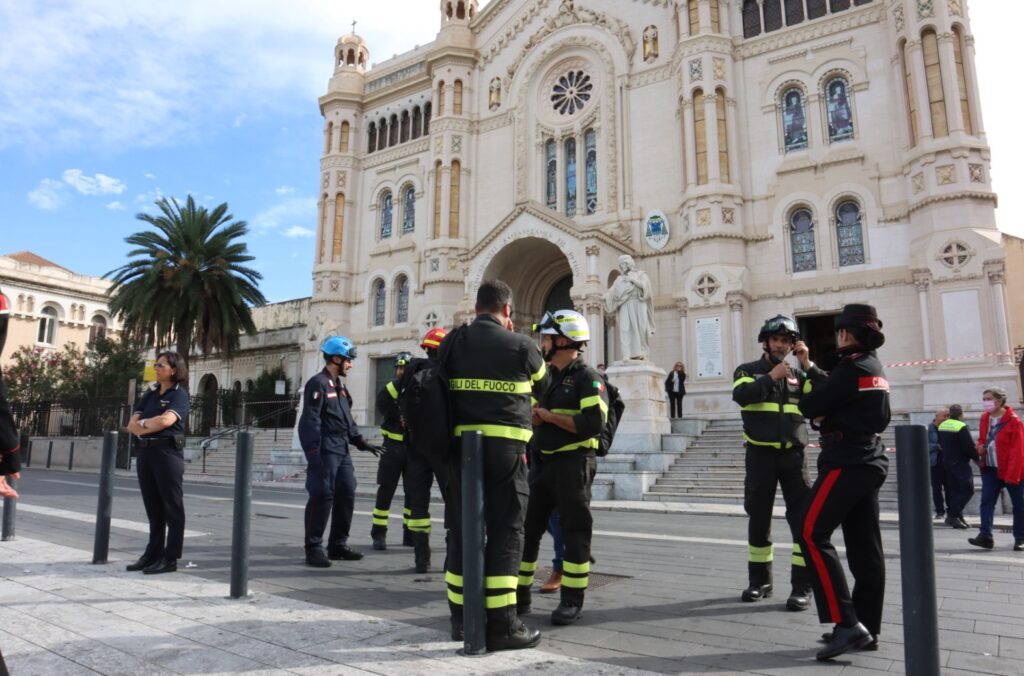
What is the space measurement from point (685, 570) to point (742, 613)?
1.54m

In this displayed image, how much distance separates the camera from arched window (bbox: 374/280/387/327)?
99.0 feet

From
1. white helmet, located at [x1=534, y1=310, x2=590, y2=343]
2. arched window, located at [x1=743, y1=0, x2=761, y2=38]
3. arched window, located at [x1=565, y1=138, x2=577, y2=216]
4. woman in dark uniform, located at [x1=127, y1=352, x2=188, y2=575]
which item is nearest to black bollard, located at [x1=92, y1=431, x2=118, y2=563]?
woman in dark uniform, located at [x1=127, y1=352, x2=188, y2=575]

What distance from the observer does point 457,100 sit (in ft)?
94.8

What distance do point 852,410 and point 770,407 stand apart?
1004 mm

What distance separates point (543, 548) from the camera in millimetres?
7258

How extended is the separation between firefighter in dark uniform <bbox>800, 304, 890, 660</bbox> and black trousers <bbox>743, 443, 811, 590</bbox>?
2.87 feet

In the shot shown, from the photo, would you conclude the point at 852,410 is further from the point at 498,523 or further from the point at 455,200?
the point at 455,200

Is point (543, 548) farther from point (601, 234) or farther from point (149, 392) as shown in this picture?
point (601, 234)

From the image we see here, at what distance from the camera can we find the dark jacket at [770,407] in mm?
4762

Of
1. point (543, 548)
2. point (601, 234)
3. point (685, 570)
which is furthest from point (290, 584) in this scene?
point (601, 234)

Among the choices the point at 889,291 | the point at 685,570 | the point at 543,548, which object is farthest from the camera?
the point at 889,291

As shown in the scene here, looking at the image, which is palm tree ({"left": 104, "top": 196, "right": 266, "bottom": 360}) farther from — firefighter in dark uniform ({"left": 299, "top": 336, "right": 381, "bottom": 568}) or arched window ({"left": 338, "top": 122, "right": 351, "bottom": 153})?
firefighter in dark uniform ({"left": 299, "top": 336, "right": 381, "bottom": 568})

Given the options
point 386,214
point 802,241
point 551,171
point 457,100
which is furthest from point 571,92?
point 802,241

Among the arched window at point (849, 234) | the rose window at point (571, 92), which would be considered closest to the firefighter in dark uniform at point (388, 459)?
the arched window at point (849, 234)
